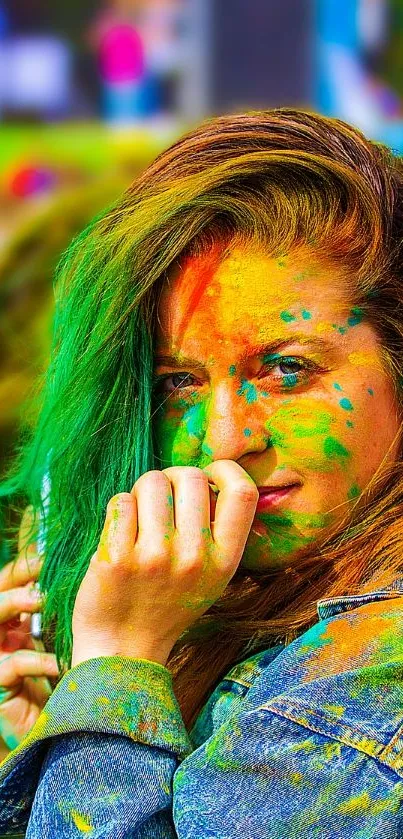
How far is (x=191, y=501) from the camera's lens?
5.13 ft

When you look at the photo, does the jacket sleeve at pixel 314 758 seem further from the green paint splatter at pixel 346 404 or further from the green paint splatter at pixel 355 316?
the green paint splatter at pixel 355 316

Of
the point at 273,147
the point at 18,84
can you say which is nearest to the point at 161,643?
the point at 273,147

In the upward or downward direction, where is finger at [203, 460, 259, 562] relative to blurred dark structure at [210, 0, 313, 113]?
downward

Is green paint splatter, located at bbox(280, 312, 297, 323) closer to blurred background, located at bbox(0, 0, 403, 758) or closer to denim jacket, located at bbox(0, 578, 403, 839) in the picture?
denim jacket, located at bbox(0, 578, 403, 839)

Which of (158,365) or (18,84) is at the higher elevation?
(18,84)

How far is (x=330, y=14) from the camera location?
18.9ft

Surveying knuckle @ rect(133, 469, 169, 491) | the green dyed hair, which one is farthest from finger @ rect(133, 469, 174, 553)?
the green dyed hair

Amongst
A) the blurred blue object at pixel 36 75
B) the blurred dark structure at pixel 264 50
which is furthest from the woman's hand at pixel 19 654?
the blurred blue object at pixel 36 75

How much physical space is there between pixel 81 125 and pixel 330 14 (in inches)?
62.9

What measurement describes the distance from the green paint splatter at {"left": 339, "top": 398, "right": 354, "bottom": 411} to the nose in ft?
0.41

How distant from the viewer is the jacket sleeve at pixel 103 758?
1390 millimetres

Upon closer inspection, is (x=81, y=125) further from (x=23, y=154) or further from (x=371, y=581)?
(x=371, y=581)

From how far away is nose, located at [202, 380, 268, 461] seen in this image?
1671 millimetres

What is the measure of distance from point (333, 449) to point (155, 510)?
32cm
